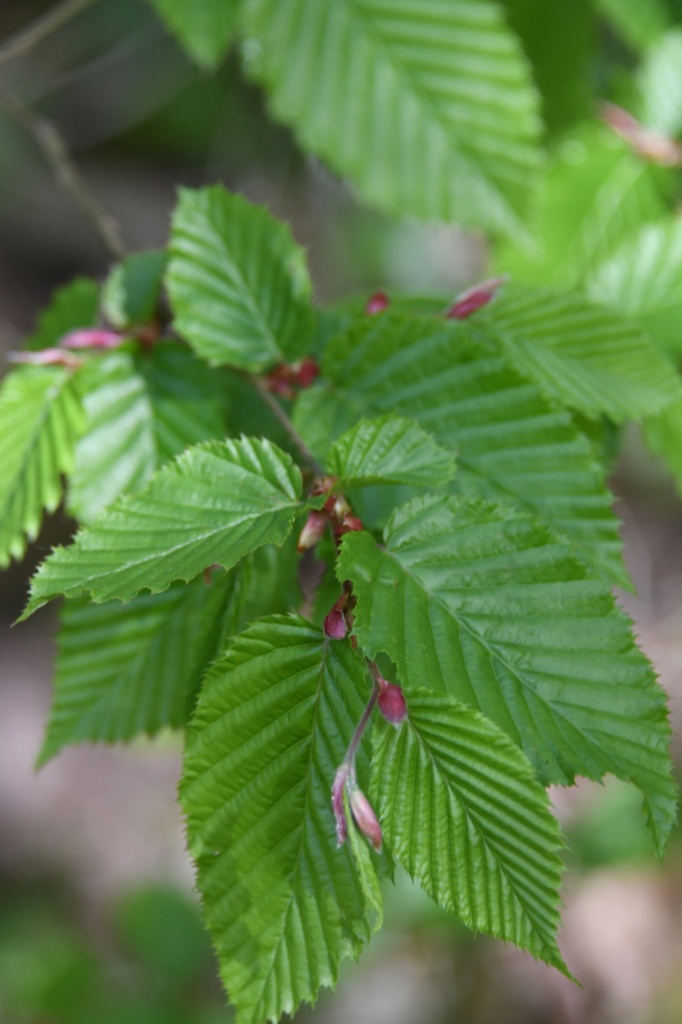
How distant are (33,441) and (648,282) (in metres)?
0.99

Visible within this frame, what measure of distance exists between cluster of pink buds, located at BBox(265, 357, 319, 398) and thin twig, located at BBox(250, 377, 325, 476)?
1 cm

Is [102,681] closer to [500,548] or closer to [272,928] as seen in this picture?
[272,928]

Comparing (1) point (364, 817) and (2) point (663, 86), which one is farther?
(2) point (663, 86)

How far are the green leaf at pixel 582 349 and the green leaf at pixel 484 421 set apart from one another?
0.07 metres

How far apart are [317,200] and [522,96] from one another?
7.78ft

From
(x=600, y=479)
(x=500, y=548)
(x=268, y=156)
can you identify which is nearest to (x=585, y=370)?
(x=600, y=479)

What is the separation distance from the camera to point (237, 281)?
3.70 ft

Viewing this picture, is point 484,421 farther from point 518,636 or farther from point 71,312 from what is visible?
point 71,312

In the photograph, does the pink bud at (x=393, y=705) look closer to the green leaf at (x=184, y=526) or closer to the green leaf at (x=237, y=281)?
the green leaf at (x=184, y=526)

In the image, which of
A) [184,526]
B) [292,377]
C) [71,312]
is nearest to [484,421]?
[292,377]

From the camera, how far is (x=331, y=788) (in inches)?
30.6

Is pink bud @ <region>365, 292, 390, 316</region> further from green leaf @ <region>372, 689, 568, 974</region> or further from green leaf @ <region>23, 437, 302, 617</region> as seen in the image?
green leaf @ <region>372, 689, 568, 974</region>

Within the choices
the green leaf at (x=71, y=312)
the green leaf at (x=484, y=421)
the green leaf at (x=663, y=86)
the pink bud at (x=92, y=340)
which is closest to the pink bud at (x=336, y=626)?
the green leaf at (x=484, y=421)

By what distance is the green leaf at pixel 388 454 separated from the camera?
0.83m
